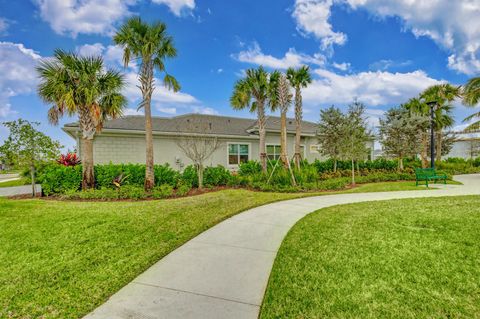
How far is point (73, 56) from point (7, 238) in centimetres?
760

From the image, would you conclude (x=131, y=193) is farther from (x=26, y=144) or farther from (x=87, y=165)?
(x=26, y=144)

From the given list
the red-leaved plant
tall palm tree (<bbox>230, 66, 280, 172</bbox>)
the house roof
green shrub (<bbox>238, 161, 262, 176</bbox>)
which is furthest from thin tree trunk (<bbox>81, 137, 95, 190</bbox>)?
tall palm tree (<bbox>230, 66, 280, 172</bbox>)

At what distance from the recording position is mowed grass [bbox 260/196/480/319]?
2484 mm

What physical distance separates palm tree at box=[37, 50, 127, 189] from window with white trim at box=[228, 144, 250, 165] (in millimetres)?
7883

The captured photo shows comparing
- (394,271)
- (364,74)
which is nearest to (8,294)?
(394,271)

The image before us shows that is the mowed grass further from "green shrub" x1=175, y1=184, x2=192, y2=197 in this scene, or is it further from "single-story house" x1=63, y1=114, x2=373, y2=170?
"single-story house" x1=63, y1=114, x2=373, y2=170

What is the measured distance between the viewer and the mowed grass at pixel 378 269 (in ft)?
8.15

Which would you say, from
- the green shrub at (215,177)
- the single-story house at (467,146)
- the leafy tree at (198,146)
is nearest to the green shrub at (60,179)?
the leafy tree at (198,146)

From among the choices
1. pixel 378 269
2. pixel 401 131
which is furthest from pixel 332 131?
pixel 378 269

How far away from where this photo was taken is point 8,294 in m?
2.78

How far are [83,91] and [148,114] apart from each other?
2.50m

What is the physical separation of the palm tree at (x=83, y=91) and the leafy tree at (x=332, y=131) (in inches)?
504

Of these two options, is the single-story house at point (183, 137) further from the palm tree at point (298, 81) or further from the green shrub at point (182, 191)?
the green shrub at point (182, 191)

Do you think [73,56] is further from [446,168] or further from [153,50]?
[446,168]
